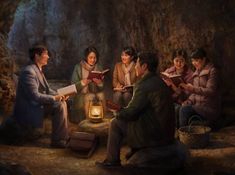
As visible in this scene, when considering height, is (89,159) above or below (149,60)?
below

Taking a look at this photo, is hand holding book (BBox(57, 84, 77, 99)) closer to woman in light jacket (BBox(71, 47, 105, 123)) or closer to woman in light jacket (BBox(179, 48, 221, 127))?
woman in light jacket (BBox(71, 47, 105, 123))

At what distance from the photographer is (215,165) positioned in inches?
275

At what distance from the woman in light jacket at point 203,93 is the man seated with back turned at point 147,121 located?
1999 mm

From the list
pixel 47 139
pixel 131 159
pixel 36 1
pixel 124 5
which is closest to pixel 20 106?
pixel 47 139

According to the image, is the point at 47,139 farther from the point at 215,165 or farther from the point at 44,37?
the point at 44,37

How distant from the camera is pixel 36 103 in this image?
27.4ft

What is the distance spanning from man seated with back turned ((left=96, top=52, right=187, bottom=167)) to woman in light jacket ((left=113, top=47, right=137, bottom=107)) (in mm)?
3071

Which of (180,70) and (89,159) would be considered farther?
(180,70)

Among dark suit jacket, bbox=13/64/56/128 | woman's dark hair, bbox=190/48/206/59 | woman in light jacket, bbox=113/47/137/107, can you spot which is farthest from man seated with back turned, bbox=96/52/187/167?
woman in light jacket, bbox=113/47/137/107

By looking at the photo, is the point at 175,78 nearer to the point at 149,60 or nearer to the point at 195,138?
the point at 195,138

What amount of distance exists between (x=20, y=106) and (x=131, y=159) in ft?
8.70

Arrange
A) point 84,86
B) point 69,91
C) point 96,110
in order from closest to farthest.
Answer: point 69,91 < point 96,110 < point 84,86

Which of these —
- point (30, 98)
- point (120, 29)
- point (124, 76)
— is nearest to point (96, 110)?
point (30, 98)

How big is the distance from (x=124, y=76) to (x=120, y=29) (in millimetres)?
1794
